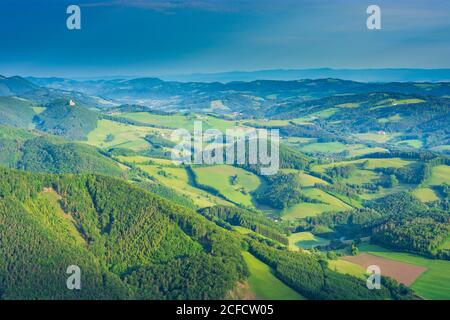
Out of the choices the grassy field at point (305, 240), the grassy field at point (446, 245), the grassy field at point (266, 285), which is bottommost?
the grassy field at point (305, 240)

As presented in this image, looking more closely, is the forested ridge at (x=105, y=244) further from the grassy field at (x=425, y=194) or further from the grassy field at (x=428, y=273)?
the grassy field at (x=425, y=194)

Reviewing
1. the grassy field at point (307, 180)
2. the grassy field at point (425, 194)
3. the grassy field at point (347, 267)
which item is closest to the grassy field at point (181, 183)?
the grassy field at point (307, 180)

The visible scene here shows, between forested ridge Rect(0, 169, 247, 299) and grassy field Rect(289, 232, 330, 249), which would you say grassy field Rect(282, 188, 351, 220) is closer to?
grassy field Rect(289, 232, 330, 249)

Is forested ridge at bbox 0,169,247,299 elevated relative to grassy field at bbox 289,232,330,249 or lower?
elevated

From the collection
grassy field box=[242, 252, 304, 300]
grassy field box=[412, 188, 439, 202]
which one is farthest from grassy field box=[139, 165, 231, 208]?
grassy field box=[242, 252, 304, 300]
